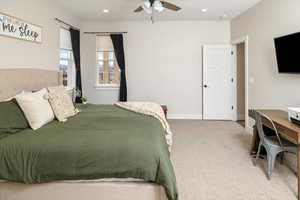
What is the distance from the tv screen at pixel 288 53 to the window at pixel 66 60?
4.28 metres

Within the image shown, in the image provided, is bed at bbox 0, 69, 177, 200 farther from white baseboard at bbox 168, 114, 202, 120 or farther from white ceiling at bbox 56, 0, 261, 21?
white baseboard at bbox 168, 114, 202, 120

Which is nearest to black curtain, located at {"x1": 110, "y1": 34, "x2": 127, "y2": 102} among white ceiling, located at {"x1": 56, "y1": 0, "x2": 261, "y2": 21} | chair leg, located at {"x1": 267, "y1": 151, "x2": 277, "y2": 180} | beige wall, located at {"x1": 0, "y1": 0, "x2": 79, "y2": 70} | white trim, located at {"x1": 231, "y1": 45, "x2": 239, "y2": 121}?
white ceiling, located at {"x1": 56, "y1": 0, "x2": 261, "y2": 21}

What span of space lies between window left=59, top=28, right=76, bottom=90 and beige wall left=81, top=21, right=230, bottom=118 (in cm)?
60

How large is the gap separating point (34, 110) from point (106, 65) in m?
3.93

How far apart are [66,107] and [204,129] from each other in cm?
327

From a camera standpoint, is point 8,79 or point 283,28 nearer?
point 8,79

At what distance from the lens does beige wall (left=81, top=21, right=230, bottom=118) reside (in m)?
5.93

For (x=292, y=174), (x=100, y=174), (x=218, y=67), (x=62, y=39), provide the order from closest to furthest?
(x=100, y=174)
(x=292, y=174)
(x=62, y=39)
(x=218, y=67)

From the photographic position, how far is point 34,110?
235cm

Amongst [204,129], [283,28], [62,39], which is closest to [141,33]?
[62,39]

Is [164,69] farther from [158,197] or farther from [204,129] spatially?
[158,197]

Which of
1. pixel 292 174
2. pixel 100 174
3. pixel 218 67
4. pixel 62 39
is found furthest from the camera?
pixel 218 67

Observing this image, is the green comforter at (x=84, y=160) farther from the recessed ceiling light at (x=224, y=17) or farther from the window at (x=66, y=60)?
the recessed ceiling light at (x=224, y=17)

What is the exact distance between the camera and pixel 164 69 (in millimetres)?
6039
